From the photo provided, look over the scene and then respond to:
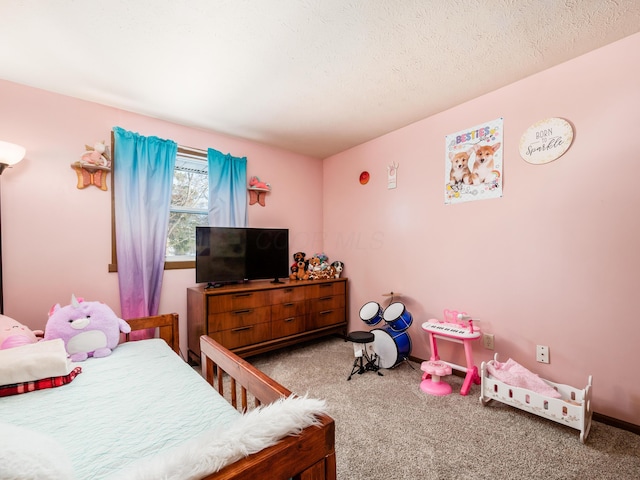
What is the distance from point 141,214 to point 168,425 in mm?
2008

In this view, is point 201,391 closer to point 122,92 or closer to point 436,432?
point 436,432

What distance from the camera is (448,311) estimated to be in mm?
2420

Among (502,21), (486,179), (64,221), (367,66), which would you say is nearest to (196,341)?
(64,221)

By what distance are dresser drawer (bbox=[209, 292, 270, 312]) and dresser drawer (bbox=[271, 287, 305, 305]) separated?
76mm

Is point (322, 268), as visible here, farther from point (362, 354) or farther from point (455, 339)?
point (455, 339)

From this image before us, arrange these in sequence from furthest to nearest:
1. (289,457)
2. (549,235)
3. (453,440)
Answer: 1. (549,235)
2. (453,440)
3. (289,457)

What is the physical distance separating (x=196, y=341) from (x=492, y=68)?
3181mm

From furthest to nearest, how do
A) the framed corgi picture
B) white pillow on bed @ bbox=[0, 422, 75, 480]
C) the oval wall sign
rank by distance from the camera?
the framed corgi picture, the oval wall sign, white pillow on bed @ bbox=[0, 422, 75, 480]

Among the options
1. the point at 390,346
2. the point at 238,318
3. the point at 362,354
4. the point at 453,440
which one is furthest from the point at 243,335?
the point at 453,440

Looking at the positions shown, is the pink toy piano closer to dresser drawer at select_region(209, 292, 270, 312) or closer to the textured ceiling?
dresser drawer at select_region(209, 292, 270, 312)

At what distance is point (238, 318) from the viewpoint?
8.43 feet

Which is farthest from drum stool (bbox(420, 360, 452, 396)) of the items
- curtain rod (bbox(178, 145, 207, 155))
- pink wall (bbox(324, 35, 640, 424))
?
curtain rod (bbox(178, 145, 207, 155))

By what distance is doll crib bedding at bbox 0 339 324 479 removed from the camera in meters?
0.63

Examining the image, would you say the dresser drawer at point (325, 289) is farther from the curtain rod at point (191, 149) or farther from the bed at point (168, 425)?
the curtain rod at point (191, 149)
